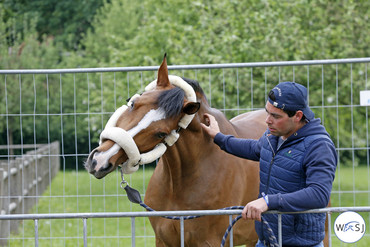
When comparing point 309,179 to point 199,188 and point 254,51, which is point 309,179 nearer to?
point 199,188

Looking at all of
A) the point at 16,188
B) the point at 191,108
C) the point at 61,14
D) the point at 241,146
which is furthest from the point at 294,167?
the point at 61,14

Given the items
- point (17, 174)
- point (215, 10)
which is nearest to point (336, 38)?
point (215, 10)

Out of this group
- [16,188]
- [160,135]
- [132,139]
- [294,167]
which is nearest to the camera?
[294,167]

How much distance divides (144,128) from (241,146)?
67cm

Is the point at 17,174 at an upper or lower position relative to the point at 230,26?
lower

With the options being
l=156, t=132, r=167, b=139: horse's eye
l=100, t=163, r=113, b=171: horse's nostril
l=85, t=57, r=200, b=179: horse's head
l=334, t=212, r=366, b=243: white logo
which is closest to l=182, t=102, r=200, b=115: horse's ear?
l=85, t=57, r=200, b=179: horse's head

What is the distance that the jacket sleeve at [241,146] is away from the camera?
13.1 ft

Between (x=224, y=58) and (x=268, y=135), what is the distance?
31.7 ft

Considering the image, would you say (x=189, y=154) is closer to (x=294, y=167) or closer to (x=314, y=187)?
(x=294, y=167)

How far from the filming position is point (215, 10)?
1483 cm

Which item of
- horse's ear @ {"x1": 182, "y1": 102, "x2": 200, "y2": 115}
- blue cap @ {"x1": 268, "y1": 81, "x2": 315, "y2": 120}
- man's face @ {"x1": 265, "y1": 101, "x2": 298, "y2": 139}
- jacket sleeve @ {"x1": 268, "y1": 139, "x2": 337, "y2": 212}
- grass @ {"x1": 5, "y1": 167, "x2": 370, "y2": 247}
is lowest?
grass @ {"x1": 5, "y1": 167, "x2": 370, "y2": 247}

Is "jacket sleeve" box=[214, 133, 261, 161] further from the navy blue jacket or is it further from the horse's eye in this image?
the horse's eye

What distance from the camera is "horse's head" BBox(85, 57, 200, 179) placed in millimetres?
3615

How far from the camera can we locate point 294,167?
3.39m
